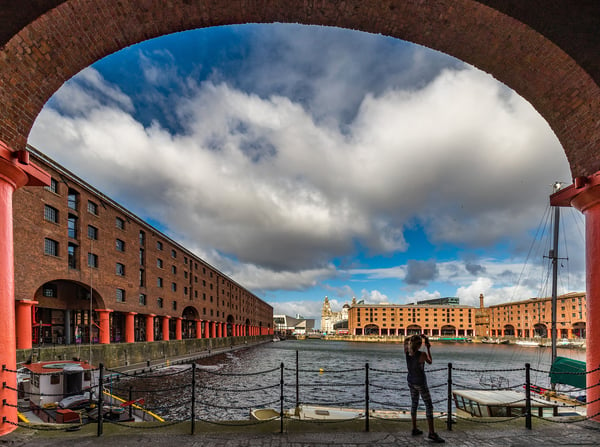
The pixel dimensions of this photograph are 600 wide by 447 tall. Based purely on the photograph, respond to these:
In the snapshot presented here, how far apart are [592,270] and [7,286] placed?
31.2ft

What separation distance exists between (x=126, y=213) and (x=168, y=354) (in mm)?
17794

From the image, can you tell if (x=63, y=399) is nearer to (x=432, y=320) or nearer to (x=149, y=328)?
(x=149, y=328)

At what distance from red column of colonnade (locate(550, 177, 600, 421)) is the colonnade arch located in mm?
21

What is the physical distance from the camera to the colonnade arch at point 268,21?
5859mm

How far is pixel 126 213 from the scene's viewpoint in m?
41.2

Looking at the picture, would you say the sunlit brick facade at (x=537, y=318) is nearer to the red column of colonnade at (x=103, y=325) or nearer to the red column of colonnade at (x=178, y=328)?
the red column of colonnade at (x=178, y=328)

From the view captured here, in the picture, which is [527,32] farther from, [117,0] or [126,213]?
[126,213]

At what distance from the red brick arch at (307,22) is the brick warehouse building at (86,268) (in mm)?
23642

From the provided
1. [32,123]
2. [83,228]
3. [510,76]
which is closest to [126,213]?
[83,228]

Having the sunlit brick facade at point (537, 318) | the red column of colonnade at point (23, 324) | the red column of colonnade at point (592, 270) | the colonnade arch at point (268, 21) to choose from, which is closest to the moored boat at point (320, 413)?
the red column of colonnade at point (592, 270)

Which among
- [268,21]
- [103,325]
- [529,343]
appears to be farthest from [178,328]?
[529,343]

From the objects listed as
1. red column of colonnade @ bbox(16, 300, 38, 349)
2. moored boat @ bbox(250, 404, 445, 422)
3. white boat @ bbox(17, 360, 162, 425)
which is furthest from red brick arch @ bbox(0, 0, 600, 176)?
red column of colonnade @ bbox(16, 300, 38, 349)

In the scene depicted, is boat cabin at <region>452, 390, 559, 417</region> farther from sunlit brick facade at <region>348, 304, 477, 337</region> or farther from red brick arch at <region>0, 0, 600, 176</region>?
sunlit brick facade at <region>348, 304, 477, 337</region>

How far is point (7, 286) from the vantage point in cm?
623
